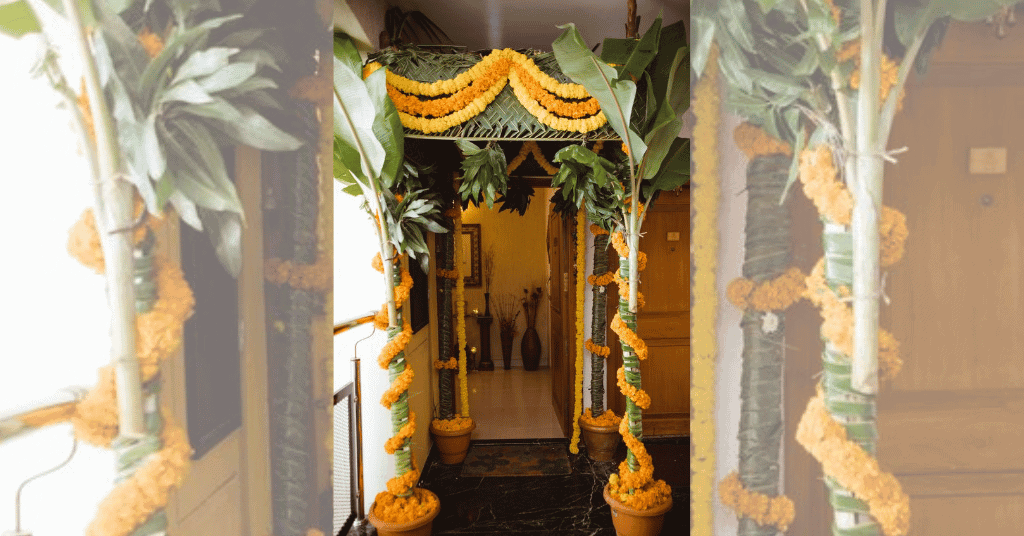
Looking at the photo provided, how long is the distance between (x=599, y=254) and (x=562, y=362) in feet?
3.83

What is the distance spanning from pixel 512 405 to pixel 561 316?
1057mm

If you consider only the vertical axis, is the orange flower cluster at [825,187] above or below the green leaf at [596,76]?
below

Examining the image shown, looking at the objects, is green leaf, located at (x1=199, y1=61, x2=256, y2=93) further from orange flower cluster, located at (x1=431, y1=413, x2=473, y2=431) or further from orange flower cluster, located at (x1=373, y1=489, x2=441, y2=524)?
orange flower cluster, located at (x1=431, y1=413, x2=473, y2=431)

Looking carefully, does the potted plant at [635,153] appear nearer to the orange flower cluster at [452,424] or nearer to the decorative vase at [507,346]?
the orange flower cluster at [452,424]

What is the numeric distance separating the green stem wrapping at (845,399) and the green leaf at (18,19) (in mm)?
1128

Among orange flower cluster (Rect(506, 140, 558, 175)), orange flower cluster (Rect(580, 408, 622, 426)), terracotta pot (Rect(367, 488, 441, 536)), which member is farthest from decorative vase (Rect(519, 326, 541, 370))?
terracotta pot (Rect(367, 488, 441, 536))

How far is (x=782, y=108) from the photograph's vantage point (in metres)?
0.77

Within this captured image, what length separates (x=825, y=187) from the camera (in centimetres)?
74

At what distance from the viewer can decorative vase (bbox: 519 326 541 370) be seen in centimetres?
580

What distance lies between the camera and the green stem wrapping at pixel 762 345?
2.54 feet

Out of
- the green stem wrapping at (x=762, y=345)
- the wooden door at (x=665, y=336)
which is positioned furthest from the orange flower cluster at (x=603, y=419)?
the green stem wrapping at (x=762, y=345)

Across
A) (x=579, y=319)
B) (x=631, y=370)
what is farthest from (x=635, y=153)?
(x=579, y=319)

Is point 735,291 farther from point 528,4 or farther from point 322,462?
point 528,4

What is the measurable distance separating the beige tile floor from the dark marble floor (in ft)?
1.84
